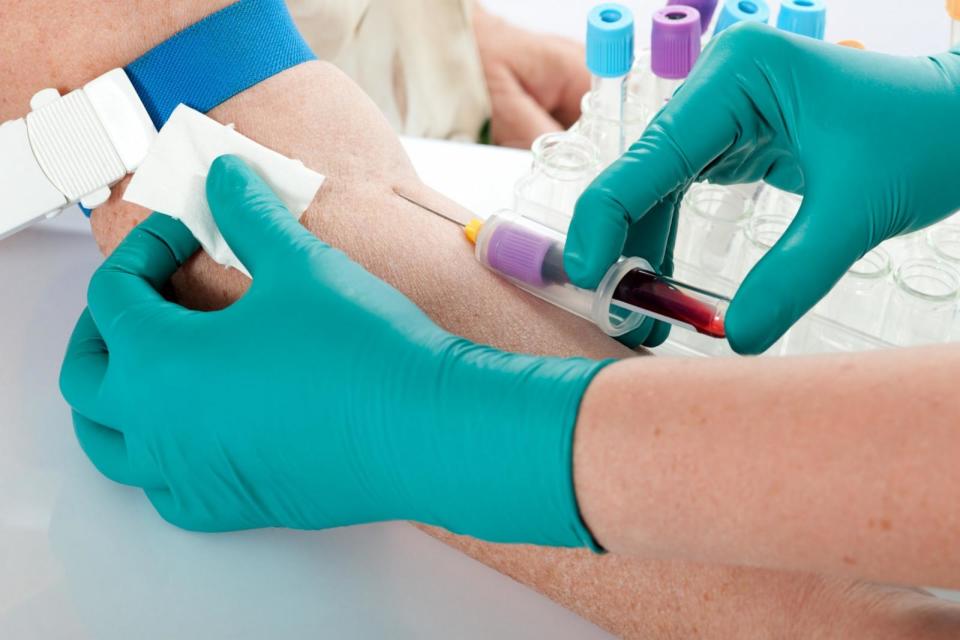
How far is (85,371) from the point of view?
1.10 metres

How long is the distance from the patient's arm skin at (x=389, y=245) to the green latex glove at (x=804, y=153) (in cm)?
16

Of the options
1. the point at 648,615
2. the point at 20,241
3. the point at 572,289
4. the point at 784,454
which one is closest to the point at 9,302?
the point at 20,241

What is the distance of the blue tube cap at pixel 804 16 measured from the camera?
1373mm

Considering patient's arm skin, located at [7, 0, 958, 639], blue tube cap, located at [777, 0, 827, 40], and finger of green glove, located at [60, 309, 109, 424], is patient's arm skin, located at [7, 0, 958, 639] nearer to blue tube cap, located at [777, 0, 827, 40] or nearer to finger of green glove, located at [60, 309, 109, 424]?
finger of green glove, located at [60, 309, 109, 424]

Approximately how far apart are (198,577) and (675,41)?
3.19 feet

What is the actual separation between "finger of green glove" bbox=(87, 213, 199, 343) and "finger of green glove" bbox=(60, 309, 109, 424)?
62 mm

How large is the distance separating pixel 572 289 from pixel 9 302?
87 centimetres

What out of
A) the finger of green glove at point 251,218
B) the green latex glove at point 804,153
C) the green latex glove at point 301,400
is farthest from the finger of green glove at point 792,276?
the finger of green glove at point 251,218

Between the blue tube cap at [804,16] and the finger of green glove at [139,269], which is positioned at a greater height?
the blue tube cap at [804,16]

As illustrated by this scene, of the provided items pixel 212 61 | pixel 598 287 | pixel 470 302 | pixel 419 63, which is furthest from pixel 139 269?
pixel 419 63

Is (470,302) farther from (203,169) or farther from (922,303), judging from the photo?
Result: (922,303)

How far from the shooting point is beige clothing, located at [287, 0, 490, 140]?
221 centimetres

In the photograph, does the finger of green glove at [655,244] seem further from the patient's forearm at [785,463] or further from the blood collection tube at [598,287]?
the patient's forearm at [785,463]

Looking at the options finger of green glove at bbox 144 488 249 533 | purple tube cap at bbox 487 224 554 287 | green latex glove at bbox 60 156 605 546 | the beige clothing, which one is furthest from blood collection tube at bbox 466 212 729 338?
the beige clothing
